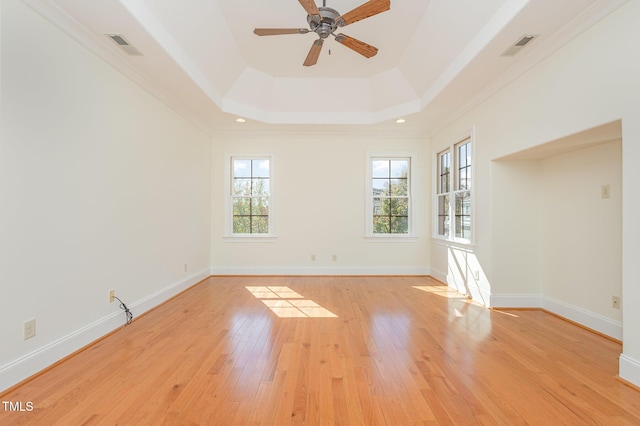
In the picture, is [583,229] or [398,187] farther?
[398,187]

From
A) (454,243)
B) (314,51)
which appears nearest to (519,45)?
(314,51)

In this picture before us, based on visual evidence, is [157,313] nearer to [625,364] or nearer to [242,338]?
[242,338]

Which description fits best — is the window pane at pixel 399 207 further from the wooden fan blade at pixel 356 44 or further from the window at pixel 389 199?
the wooden fan blade at pixel 356 44

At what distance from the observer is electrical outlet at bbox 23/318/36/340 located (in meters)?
1.97

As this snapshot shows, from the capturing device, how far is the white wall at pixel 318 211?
5.32m

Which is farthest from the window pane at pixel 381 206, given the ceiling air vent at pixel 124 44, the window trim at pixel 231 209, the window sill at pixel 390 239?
the ceiling air vent at pixel 124 44

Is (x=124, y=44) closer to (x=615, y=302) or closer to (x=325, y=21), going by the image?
(x=325, y=21)

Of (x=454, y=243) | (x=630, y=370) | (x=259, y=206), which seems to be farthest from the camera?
(x=259, y=206)

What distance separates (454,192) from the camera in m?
4.45

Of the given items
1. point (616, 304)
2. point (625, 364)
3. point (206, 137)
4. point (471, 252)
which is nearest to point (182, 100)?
point (206, 137)

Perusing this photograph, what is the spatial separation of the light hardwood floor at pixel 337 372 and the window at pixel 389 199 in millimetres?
2208

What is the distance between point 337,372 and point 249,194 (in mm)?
3973

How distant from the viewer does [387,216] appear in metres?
5.43

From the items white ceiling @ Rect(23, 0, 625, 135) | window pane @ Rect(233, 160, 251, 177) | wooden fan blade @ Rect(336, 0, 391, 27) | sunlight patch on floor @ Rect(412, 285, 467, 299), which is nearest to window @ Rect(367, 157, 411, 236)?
white ceiling @ Rect(23, 0, 625, 135)
